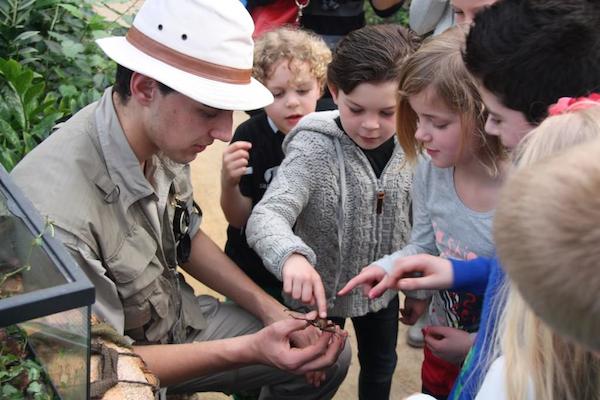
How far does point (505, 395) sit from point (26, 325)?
3.27 feet

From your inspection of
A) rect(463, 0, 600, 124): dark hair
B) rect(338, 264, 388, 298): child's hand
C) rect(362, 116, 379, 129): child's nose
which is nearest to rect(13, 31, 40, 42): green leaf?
rect(362, 116, 379, 129): child's nose

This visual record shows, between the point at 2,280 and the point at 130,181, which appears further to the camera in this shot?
the point at 130,181

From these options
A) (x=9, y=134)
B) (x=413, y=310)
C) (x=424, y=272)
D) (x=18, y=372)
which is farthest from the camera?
(x=9, y=134)

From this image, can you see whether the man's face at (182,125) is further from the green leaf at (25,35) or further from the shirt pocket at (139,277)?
the green leaf at (25,35)

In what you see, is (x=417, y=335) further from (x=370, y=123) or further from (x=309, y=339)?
(x=370, y=123)

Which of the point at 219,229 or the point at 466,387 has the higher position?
the point at 466,387

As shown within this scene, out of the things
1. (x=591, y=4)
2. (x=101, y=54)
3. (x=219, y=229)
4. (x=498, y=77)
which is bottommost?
(x=219, y=229)

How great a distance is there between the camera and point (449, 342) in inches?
85.4

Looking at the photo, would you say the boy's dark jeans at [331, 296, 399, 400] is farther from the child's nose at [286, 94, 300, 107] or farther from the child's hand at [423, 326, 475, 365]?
the child's nose at [286, 94, 300, 107]

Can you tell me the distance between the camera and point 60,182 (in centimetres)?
204

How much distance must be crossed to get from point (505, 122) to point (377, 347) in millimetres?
1271

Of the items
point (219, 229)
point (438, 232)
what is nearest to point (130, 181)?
point (438, 232)

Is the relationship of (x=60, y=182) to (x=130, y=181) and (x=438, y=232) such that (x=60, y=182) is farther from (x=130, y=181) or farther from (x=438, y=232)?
(x=438, y=232)

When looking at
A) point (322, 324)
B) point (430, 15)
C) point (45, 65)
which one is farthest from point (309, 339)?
point (45, 65)
